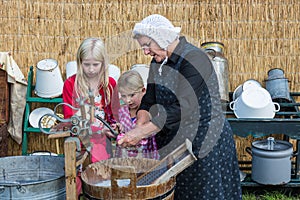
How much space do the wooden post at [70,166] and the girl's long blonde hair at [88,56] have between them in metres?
1.04

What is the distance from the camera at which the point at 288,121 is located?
4.37 m

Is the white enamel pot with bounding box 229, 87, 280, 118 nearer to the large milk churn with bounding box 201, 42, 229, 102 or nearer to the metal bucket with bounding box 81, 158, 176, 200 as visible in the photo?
the large milk churn with bounding box 201, 42, 229, 102

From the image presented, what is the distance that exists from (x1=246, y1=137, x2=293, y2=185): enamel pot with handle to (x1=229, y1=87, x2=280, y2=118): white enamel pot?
0.27m

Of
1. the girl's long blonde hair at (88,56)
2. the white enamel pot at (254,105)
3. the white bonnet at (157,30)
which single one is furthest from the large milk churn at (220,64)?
the white bonnet at (157,30)

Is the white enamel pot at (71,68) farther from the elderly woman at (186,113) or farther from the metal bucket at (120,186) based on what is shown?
the metal bucket at (120,186)

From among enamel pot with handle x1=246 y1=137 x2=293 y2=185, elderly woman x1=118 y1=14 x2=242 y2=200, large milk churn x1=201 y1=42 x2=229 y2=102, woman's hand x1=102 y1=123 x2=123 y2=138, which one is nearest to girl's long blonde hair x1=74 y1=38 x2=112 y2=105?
woman's hand x1=102 y1=123 x2=123 y2=138

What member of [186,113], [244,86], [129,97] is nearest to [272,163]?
[244,86]

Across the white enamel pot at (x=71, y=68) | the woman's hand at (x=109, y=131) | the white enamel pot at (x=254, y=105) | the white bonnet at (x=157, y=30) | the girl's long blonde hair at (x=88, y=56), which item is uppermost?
the white bonnet at (x=157, y=30)

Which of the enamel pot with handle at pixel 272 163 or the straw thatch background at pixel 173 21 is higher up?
the straw thatch background at pixel 173 21

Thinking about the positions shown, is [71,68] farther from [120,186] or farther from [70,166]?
[120,186]

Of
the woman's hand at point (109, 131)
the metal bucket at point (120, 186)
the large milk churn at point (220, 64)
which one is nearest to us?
the metal bucket at point (120, 186)

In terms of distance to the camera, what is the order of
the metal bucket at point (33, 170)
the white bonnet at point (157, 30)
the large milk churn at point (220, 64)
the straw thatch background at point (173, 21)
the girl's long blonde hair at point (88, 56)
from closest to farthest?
1. the metal bucket at point (33, 170)
2. the white bonnet at point (157, 30)
3. the girl's long blonde hair at point (88, 56)
4. the large milk churn at point (220, 64)
5. the straw thatch background at point (173, 21)

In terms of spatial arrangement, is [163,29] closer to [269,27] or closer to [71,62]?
[71,62]

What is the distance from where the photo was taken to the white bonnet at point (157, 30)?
2.79 meters
